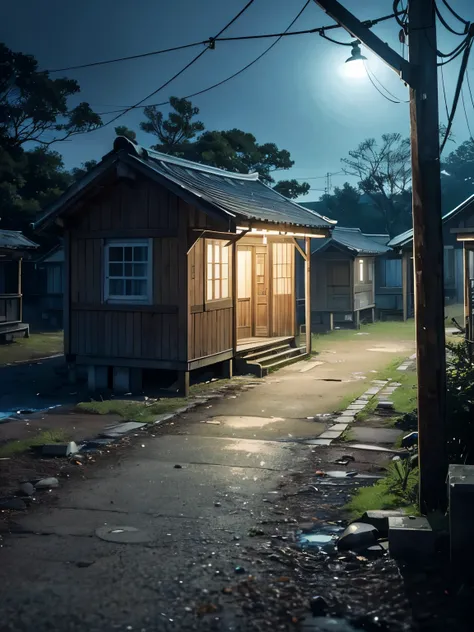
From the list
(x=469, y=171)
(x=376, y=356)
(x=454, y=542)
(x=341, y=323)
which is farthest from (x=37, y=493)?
(x=469, y=171)

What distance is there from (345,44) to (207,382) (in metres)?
8.39

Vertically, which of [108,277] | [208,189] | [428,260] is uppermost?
[208,189]

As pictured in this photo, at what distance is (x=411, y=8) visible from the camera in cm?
681

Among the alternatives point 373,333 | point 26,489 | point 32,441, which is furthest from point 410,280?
point 26,489

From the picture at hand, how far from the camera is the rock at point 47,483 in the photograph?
27.0 ft

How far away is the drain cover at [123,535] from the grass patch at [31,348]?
14794 millimetres

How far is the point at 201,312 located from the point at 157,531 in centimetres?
866

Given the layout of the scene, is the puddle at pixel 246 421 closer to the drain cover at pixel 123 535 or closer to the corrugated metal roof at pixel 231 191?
the corrugated metal roof at pixel 231 191

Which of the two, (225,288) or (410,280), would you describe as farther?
(410,280)

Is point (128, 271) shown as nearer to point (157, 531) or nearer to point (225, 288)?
point (225, 288)

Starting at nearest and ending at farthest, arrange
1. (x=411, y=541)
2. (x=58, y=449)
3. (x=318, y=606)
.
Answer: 1. (x=318, y=606)
2. (x=411, y=541)
3. (x=58, y=449)

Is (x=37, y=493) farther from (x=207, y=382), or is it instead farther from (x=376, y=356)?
(x=376, y=356)

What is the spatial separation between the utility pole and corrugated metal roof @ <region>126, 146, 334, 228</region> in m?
7.36

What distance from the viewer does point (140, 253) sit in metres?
15.1
